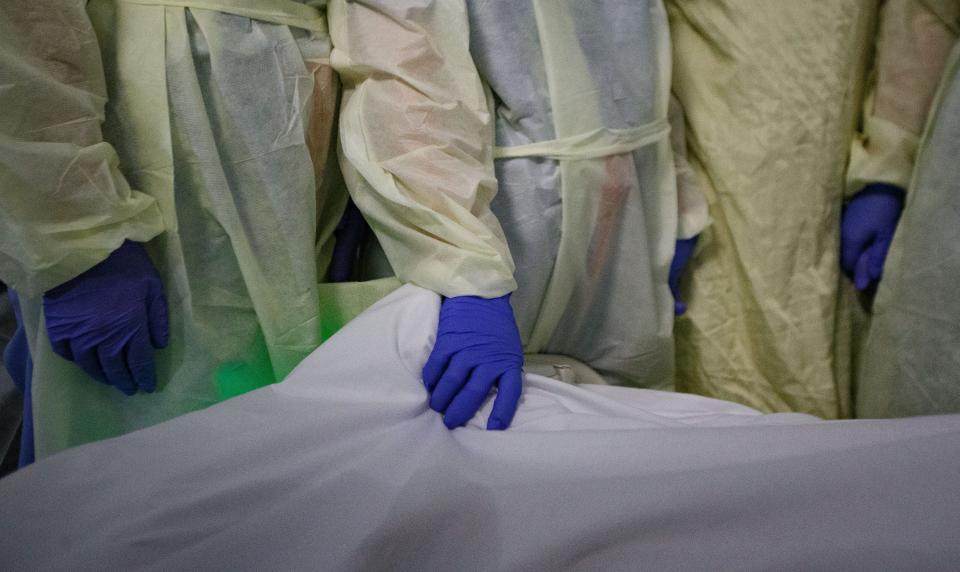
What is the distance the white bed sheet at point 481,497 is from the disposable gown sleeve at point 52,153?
8.4 inches

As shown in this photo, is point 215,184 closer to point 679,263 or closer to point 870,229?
point 679,263

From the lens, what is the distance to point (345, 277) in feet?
2.85

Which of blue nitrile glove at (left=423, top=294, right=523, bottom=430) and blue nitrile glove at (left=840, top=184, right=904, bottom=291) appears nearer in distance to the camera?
blue nitrile glove at (left=423, top=294, right=523, bottom=430)

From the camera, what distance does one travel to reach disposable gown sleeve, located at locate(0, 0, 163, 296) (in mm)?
559

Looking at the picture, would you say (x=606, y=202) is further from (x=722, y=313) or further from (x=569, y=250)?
(x=722, y=313)

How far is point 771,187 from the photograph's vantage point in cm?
87

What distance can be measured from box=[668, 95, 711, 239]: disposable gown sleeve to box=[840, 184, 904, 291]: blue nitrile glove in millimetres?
197

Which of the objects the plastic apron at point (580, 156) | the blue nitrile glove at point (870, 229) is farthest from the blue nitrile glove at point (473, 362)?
the blue nitrile glove at point (870, 229)

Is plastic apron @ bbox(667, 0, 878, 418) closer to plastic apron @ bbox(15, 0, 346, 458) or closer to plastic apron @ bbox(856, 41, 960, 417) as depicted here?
plastic apron @ bbox(856, 41, 960, 417)

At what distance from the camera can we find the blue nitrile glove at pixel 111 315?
2.09 feet

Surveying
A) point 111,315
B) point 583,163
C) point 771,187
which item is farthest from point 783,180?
point 111,315

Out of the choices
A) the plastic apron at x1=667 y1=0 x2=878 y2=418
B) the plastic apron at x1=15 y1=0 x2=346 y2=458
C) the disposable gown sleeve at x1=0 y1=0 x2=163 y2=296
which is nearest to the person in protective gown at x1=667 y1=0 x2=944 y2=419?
the plastic apron at x1=667 y1=0 x2=878 y2=418

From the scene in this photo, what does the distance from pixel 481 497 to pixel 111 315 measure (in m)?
0.43

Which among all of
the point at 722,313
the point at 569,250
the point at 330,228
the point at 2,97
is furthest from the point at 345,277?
the point at 722,313
